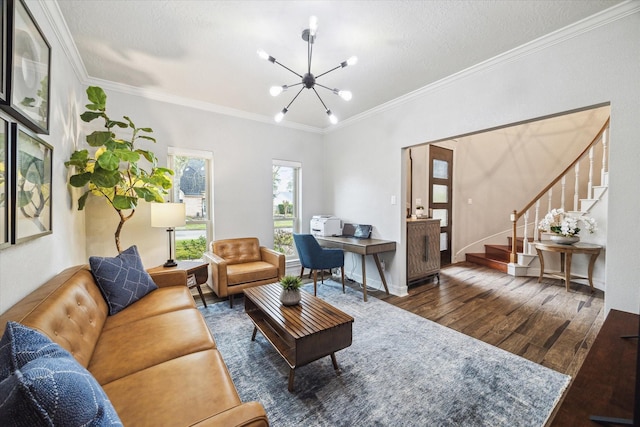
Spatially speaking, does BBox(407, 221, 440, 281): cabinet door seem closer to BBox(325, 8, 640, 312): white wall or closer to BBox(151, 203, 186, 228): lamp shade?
BBox(325, 8, 640, 312): white wall

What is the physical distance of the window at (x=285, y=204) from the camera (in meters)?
4.48

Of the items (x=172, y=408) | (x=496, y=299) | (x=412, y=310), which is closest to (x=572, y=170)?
(x=496, y=299)

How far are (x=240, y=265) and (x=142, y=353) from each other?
2155 mm

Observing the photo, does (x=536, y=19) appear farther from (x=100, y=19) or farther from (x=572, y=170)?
(x=572, y=170)

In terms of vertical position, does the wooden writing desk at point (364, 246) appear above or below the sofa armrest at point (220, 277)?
above

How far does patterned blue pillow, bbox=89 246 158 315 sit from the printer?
8.36 feet

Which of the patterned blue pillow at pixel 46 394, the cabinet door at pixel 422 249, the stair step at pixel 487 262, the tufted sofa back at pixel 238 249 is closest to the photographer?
the patterned blue pillow at pixel 46 394

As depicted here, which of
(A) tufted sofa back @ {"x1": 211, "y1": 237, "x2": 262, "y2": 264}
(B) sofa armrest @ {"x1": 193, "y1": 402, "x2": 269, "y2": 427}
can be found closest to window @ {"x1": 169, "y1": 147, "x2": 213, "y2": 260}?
(A) tufted sofa back @ {"x1": 211, "y1": 237, "x2": 262, "y2": 264}

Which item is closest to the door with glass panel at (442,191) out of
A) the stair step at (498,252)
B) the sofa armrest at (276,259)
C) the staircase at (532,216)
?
the staircase at (532,216)

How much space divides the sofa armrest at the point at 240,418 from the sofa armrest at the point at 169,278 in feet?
6.53

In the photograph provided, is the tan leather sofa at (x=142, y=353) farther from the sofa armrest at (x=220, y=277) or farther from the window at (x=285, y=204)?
the window at (x=285, y=204)

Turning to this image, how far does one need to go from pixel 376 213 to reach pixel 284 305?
7.61 ft

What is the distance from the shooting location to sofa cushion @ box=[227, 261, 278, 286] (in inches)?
124

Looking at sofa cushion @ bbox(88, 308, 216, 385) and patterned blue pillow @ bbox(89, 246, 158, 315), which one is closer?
sofa cushion @ bbox(88, 308, 216, 385)
